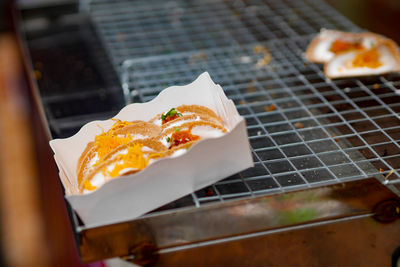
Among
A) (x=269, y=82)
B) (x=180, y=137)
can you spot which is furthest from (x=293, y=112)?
(x=180, y=137)

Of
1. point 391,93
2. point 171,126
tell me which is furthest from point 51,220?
point 391,93

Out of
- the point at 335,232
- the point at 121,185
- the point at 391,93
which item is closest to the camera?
the point at 121,185

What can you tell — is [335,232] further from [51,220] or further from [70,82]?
[51,220]

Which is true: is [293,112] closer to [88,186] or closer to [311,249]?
[311,249]

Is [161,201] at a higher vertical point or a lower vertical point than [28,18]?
lower

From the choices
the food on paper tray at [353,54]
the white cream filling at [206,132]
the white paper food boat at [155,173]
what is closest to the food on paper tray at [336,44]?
the food on paper tray at [353,54]
